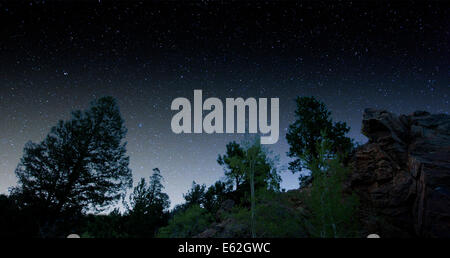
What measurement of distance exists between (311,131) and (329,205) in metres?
10.3

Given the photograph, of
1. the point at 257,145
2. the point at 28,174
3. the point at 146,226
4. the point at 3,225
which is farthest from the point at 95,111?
the point at 257,145

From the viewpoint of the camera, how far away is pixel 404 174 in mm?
11875

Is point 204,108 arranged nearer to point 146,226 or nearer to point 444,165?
point 444,165

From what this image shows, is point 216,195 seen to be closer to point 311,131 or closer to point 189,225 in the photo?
point 189,225

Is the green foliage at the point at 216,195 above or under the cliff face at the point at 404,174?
under

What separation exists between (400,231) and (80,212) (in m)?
21.2

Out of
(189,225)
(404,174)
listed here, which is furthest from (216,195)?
(404,174)

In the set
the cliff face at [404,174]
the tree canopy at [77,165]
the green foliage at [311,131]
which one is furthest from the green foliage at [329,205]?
the tree canopy at [77,165]

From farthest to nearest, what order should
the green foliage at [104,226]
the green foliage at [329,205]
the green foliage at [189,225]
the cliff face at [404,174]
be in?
the green foliage at [189,225], the green foliage at [104,226], the green foliage at [329,205], the cliff face at [404,174]

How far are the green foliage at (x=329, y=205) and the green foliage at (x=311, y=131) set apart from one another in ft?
22.5

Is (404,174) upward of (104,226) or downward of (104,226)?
upward

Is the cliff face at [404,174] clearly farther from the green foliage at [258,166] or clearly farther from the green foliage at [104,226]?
the green foliage at [104,226]

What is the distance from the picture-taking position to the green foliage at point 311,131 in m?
18.3

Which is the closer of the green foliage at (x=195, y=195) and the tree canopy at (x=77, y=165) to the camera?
the tree canopy at (x=77, y=165)
